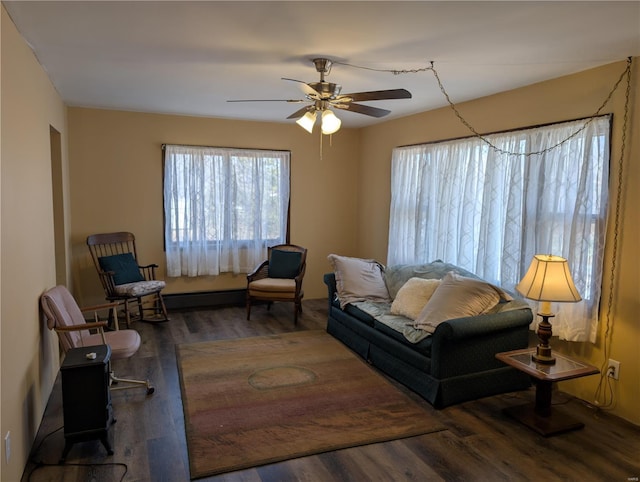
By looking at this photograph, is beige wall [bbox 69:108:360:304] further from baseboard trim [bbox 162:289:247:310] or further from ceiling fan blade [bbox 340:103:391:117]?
ceiling fan blade [bbox 340:103:391:117]

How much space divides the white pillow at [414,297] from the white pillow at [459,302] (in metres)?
0.22

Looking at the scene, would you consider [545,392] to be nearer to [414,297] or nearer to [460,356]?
[460,356]

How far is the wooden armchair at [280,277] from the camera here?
505cm

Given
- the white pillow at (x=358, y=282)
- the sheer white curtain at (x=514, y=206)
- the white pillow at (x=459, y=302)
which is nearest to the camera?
the sheer white curtain at (x=514, y=206)

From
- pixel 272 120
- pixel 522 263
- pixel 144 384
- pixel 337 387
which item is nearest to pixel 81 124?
pixel 272 120

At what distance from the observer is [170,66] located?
3.26m

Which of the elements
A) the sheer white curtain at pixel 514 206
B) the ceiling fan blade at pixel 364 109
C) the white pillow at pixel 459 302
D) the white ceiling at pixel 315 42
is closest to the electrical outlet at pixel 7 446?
the white ceiling at pixel 315 42

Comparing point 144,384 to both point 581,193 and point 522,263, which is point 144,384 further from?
point 581,193

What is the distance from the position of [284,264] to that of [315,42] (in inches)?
126

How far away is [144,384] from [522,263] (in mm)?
3134

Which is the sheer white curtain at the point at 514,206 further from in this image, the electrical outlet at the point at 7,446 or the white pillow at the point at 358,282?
the electrical outlet at the point at 7,446

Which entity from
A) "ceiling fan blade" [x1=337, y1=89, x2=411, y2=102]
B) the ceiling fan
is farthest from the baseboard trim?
"ceiling fan blade" [x1=337, y1=89, x2=411, y2=102]

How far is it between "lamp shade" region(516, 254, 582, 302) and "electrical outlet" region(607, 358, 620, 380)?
2.14 feet

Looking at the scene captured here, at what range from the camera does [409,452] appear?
2.59 m
